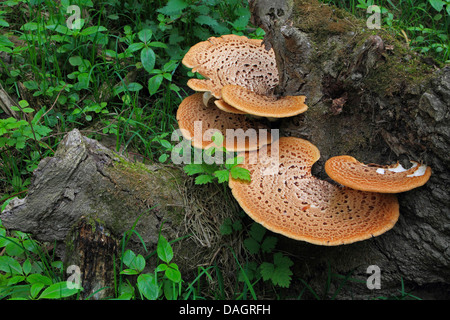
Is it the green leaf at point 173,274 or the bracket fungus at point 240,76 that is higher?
the bracket fungus at point 240,76

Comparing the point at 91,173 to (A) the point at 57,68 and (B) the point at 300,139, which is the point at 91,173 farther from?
(A) the point at 57,68

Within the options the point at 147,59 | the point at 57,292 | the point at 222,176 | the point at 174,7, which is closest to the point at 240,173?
the point at 222,176

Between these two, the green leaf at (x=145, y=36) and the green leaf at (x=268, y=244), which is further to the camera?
the green leaf at (x=145, y=36)

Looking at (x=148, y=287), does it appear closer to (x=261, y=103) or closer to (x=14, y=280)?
(x=14, y=280)

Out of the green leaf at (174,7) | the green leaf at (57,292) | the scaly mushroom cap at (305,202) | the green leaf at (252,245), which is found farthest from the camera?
the green leaf at (174,7)

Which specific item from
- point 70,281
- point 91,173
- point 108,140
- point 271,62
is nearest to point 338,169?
point 271,62

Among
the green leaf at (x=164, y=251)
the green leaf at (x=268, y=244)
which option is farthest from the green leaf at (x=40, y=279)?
the green leaf at (x=268, y=244)

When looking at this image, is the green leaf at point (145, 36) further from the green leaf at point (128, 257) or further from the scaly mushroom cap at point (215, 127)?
the green leaf at point (128, 257)
